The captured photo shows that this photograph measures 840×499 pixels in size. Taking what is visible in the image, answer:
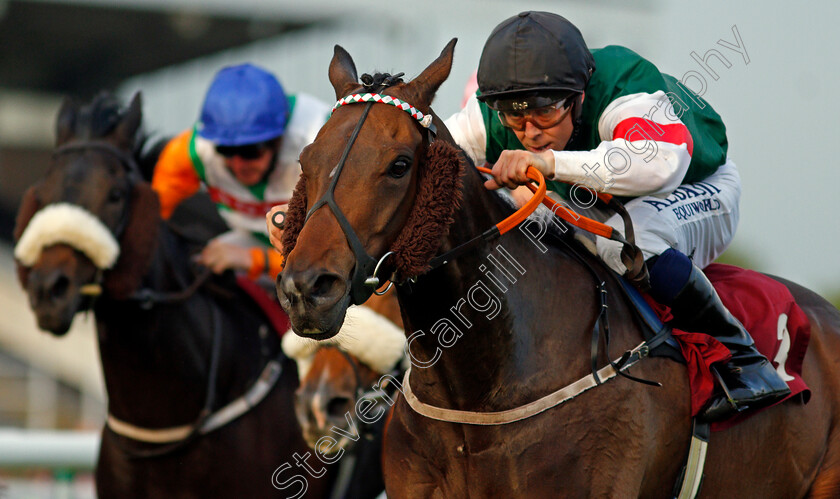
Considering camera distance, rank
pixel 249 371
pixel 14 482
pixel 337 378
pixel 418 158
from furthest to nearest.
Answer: pixel 14 482, pixel 249 371, pixel 337 378, pixel 418 158

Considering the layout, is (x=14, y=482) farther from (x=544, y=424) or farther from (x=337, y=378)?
(x=544, y=424)

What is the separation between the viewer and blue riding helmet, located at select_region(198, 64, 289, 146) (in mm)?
5109

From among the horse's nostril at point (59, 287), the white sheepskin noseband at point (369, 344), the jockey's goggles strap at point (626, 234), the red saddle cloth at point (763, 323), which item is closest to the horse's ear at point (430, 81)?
the jockey's goggles strap at point (626, 234)

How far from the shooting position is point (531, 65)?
9.68ft

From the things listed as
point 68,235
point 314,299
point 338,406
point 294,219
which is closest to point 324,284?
point 314,299

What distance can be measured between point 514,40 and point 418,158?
24.2 inches

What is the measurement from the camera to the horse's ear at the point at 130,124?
4875 mm

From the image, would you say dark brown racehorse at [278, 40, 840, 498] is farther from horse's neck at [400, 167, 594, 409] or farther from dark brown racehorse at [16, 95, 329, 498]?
dark brown racehorse at [16, 95, 329, 498]

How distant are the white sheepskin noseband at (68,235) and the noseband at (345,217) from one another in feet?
6.98

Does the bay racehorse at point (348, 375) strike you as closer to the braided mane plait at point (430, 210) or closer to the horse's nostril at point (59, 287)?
the horse's nostril at point (59, 287)

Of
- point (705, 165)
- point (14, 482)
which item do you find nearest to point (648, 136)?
point (705, 165)

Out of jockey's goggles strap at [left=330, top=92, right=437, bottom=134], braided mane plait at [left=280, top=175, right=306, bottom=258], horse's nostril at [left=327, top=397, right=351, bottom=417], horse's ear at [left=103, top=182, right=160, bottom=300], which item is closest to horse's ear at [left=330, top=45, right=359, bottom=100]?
jockey's goggles strap at [left=330, top=92, right=437, bottom=134]

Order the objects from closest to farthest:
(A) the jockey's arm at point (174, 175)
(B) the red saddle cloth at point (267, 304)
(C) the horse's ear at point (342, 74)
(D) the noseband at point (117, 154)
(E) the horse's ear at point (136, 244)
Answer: (C) the horse's ear at point (342, 74) → (E) the horse's ear at point (136, 244) → (D) the noseband at point (117, 154) → (B) the red saddle cloth at point (267, 304) → (A) the jockey's arm at point (174, 175)

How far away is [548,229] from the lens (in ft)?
10.2
